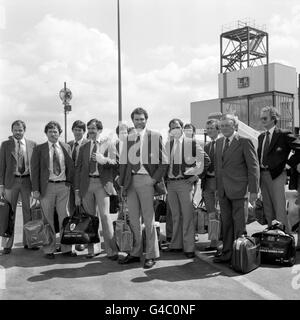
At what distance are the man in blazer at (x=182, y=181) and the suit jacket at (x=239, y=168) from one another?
2.46 feet

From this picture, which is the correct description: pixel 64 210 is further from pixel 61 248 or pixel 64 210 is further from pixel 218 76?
pixel 218 76

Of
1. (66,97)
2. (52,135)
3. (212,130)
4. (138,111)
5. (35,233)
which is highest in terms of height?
(66,97)

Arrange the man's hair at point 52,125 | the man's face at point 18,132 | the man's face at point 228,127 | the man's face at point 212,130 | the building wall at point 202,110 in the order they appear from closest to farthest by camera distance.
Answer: the man's face at point 228,127, the man's hair at point 52,125, the man's face at point 18,132, the man's face at point 212,130, the building wall at point 202,110

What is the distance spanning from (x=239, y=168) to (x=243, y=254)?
3.64 ft

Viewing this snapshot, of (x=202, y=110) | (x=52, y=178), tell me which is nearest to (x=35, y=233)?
(x=52, y=178)

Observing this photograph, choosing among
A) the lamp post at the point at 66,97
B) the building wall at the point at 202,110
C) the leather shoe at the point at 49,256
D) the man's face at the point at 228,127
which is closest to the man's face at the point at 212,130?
the man's face at the point at 228,127

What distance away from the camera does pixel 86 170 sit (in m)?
6.00

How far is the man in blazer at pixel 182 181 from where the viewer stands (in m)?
6.12

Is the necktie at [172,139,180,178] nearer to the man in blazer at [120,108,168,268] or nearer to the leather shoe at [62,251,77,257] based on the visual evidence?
the man in blazer at [120,108,168,268]

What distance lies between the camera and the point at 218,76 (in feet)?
174

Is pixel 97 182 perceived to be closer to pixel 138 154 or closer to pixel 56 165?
pixel 56 165

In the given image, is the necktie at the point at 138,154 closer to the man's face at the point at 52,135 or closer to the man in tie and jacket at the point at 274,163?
the man's face at the point at 52,135

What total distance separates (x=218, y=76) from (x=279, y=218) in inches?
1929

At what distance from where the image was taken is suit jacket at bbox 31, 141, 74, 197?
6074 millimetres
